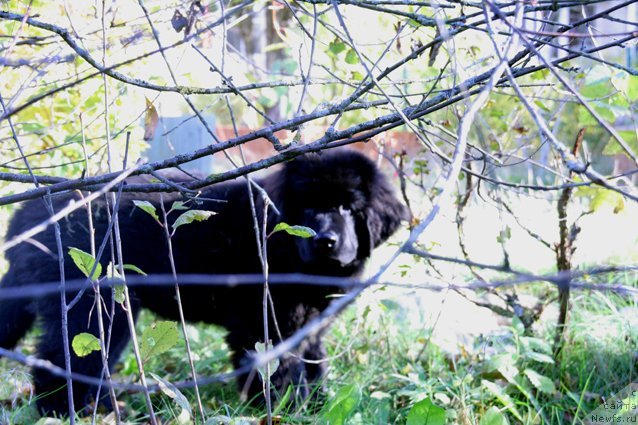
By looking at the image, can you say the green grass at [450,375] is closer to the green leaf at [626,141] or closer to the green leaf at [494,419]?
the green leaf at [494,419]

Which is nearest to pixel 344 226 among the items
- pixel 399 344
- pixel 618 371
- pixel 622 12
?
pixel 399 344

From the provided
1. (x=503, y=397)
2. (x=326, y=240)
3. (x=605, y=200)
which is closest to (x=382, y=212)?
(x=326, y=240)

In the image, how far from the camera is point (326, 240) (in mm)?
2889

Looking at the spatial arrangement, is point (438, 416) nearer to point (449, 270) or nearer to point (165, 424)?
point (165, 424)

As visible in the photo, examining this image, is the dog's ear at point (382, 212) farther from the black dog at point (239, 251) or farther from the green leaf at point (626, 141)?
the green leaf at point (626, 141)

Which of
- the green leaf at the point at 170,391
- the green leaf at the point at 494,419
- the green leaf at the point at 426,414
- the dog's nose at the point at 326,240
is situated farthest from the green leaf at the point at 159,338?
the dog's nose at the point at 326,240

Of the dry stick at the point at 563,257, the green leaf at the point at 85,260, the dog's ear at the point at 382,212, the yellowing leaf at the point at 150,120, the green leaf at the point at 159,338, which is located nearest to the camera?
the green leaf at the point at 85,260

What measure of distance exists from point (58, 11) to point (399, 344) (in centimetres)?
202

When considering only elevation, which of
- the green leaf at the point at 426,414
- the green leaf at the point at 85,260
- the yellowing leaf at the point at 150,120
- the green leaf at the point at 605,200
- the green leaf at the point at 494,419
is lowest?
the green leaf at the point at 494,419

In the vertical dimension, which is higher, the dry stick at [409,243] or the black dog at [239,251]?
the dry stick at [409,243]

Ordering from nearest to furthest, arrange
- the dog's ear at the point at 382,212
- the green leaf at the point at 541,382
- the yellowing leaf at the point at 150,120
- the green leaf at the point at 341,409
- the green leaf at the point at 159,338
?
the green leaf at the point at 159,338
the yellowing leaf at the point at 150,120
the green leaf at the point at 341,409
the green leaf at the point at 541,382
the dog's ear at the point at 382,212

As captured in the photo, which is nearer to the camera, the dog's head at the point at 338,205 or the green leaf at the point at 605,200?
the green leaf at the point at 605,200

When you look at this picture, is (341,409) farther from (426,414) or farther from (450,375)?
(450,375)

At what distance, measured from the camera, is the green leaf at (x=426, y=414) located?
2021mm
